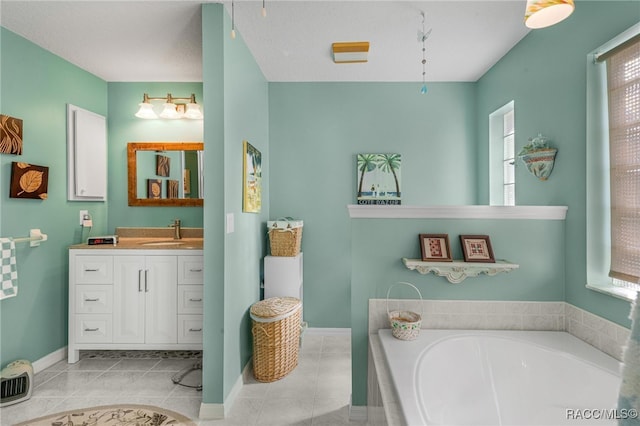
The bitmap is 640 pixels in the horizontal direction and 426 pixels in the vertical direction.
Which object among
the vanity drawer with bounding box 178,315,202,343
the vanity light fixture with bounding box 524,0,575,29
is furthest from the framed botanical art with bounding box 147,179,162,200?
the vanity light fixture with bounding box 524,0,575,29

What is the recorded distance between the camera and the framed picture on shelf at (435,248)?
77.0 inches

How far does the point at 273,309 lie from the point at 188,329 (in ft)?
2.51

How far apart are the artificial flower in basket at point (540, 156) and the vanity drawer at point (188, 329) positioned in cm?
272

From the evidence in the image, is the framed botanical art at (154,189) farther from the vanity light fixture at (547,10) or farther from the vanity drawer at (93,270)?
the vanity light fixture at (547,10)

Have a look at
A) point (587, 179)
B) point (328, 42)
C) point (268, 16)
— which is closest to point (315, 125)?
point (328, 42)

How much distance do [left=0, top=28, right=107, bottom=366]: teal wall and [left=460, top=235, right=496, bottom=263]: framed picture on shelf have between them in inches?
126

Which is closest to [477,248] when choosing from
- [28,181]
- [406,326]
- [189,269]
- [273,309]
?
Answer: [406,326]

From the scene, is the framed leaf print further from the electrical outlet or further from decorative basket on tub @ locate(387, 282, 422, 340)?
decorative basket on tub @ locate(387, 282, 422, 340)

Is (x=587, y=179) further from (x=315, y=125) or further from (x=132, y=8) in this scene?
(x=132, y=8)

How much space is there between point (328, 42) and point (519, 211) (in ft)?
6.19

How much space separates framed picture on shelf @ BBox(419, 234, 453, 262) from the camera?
1957mm

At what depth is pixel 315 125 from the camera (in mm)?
3516

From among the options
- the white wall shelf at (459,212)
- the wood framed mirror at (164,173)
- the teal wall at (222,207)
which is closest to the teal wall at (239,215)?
the teal wall at (222,207)

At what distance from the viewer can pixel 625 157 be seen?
162cm
